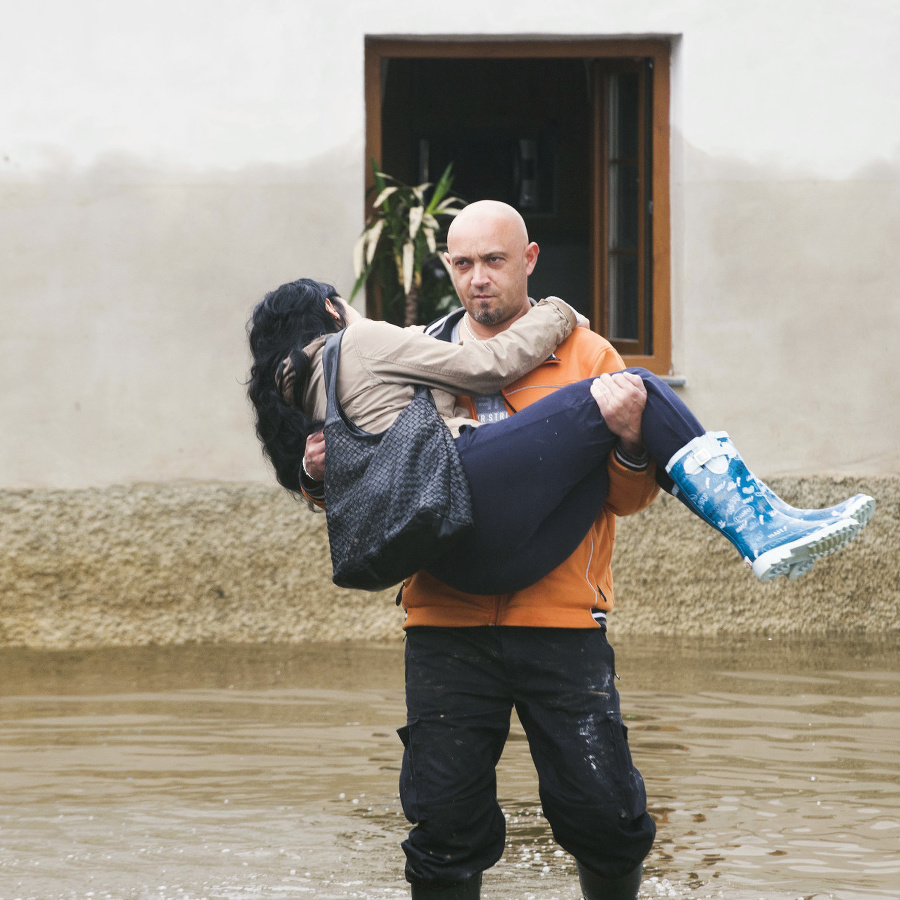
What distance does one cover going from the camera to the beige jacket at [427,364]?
117 inches

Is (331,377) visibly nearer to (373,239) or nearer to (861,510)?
(861,510)

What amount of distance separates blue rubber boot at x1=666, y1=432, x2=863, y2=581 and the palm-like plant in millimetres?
3857

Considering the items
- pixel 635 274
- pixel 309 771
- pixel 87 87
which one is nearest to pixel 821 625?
pixel 635 274

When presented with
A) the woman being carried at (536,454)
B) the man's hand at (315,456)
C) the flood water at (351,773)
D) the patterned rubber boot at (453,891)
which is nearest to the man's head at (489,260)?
the woman being carried at (536,454)

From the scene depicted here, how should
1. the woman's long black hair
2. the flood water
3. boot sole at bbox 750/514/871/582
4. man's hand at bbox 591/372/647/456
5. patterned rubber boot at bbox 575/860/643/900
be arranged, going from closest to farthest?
boot sole at bbox 750/514/871/582, man's hand at bbox 591/372/647/456, patterned rubber boot at bbox 575/860/643/900, the woman's long black hair, the flood water

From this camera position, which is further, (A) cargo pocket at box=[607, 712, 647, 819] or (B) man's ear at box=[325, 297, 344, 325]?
(B) man's ear at box=[325, 297, 344, 325]

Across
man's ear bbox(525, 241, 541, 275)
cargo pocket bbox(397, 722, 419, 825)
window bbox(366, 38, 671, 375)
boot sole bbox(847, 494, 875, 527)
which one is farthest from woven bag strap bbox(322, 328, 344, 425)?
window bbox(366, 38, 671, 375)

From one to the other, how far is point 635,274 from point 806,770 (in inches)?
126

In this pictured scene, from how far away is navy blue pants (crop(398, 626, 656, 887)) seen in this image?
2.94 m

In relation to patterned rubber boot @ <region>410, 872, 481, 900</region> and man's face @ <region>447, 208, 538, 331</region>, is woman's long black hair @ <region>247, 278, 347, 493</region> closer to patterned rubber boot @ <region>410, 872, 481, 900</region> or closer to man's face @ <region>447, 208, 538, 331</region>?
man's face @ <region>447, 208, 538, 331</region>

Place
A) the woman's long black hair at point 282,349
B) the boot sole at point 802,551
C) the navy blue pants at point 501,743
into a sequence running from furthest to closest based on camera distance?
the woman's long black hair at point 282,349, the navy blue pants at point 501,743, the boot sole at point 802,551

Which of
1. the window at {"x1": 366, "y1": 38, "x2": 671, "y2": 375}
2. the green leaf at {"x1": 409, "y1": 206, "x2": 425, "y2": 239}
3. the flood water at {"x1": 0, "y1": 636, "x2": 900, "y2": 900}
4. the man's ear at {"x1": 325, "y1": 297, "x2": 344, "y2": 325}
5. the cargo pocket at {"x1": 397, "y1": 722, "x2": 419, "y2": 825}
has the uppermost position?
the window at {"x1": 366, "y1": 38, "x2": 671, "y2": 375}

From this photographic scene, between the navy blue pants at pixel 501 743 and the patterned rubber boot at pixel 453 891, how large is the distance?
0.07ft

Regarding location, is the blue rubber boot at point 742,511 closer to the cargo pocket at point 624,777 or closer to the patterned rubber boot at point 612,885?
the cargo pocket at point 624,777
